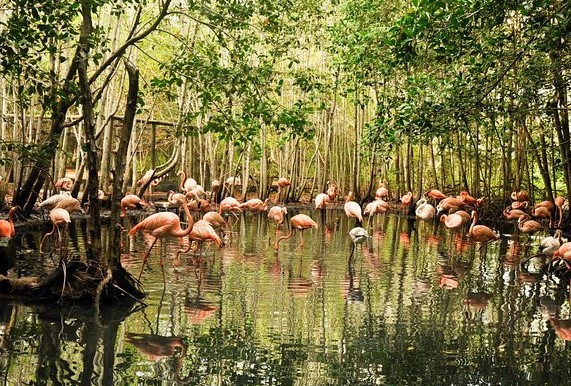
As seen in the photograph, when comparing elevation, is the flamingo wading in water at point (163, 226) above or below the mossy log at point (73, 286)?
above

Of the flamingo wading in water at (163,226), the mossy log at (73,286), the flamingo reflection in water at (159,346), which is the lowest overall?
the flamingo reflection in water at (159,346)

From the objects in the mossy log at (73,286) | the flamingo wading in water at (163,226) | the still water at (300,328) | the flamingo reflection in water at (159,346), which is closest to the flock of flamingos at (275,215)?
the flamingo wading in water at (163,226)

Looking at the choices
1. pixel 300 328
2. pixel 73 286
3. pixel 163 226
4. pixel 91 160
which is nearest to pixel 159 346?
pixel 300 328

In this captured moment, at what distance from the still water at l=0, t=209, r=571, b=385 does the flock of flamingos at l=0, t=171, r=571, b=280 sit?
1.64 ft

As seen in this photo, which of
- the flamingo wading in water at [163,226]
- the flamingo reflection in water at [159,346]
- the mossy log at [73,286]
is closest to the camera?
the flamingo reflection in water at [159,346]

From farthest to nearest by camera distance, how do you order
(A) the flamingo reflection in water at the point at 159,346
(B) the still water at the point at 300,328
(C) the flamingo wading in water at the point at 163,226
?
(C) the flamingo wading in water at the point at 163,226
(A) the flamingo reflection in water at the point at 159,346
(B) the still water at the point at 300,328

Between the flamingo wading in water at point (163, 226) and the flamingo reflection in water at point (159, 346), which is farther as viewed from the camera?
the flamingo wading in water at point (163, 226)

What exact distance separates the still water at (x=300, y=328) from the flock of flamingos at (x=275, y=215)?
0.50 metres

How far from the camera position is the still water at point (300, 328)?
5570 millimetres

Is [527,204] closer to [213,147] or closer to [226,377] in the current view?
[213,147]

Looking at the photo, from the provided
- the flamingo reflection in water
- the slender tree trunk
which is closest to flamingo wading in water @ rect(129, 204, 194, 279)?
the slender tree trunk

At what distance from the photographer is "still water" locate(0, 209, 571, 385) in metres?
5.57

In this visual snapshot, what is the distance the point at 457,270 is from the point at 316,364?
5971mm

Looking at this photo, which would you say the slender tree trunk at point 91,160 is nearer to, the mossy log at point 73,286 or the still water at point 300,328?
the mossy log at point 73,286
